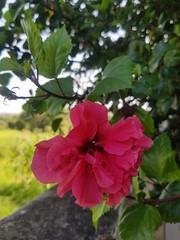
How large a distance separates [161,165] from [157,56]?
0.82 feet

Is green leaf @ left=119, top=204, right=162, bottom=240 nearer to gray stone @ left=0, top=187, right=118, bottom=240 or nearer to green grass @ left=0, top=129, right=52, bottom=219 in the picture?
gray stone @ left=0, top=187, right=118, bottom=240

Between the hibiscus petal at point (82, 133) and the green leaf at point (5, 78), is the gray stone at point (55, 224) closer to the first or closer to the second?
the green leaf at point (5, 78)

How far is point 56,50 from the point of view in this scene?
452mm


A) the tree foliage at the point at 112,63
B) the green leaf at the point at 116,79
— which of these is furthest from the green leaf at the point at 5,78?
the green leaf at the point at 116,79

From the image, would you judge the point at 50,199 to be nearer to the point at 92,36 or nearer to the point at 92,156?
the point at 92,36

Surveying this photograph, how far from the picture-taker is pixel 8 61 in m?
0.42

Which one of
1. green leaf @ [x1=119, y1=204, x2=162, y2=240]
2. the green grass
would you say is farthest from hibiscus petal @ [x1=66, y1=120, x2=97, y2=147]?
the green grass

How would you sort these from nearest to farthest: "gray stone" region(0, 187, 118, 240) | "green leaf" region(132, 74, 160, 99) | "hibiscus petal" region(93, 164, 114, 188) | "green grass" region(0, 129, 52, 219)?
"hibiscus petal" region(93, 164, 114, 188), "green leaf" region(132, 74, 160, 99), "gray stone" region(0, 187, 118, 240), "green grass" region(0, 129, 52, 219)

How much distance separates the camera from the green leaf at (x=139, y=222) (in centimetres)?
51

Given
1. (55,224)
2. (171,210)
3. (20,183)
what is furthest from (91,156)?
(20,183)

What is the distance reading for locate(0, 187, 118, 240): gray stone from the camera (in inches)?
35.3

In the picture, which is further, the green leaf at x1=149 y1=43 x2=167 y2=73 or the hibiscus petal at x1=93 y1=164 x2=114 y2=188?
the green leaf at x1=149 y1=43 x2=167 y2=73

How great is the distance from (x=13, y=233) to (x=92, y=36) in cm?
67

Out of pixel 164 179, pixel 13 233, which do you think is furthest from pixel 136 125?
pixel 13 233
